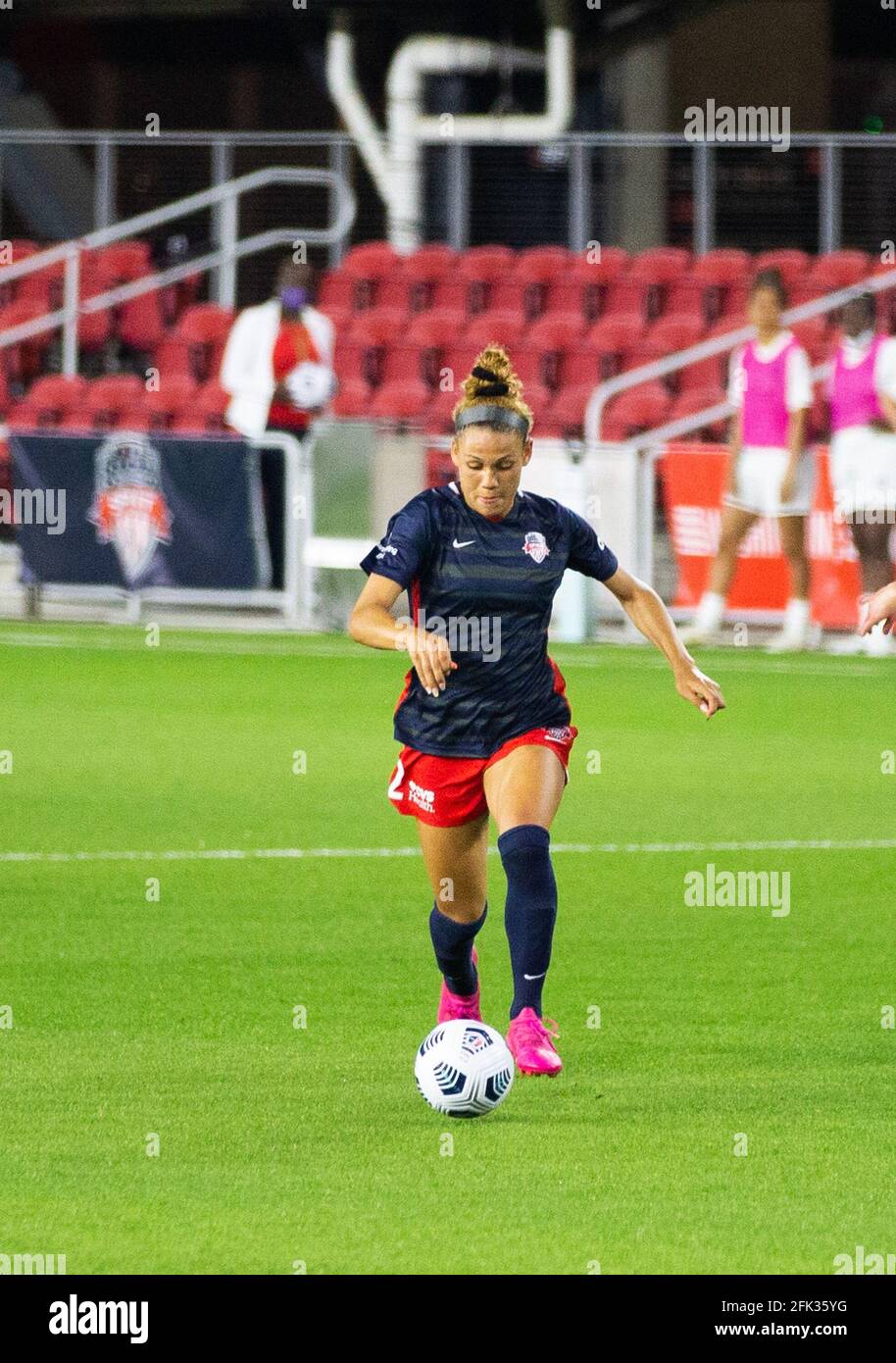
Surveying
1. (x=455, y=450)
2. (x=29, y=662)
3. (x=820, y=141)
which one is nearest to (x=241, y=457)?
(x=29, y=662)

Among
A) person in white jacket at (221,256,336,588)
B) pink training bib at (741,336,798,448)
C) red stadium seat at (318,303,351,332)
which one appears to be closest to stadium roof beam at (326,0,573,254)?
red stadium seat at (318,303,351,332)

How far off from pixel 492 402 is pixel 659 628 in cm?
98

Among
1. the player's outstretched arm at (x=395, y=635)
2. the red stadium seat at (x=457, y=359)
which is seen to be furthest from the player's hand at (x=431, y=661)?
the red stadium seat at (x=457, y=359)

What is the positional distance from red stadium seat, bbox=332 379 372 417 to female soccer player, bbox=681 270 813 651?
6.85 metres

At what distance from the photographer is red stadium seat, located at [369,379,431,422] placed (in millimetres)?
25688

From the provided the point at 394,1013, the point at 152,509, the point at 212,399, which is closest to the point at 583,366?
the point at 212,399

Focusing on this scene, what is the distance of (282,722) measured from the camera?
16.5 m

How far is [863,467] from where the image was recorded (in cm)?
1973

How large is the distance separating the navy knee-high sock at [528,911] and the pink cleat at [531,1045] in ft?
0.11

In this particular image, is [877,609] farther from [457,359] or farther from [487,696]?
[457,359]

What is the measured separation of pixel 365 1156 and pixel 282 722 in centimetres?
1000

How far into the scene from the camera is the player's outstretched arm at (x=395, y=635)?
267 inches

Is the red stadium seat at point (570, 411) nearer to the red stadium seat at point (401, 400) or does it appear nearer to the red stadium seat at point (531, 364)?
the red stadium seat at point (531, 364)

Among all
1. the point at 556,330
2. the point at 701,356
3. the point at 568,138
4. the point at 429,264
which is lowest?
the point at 701,356
